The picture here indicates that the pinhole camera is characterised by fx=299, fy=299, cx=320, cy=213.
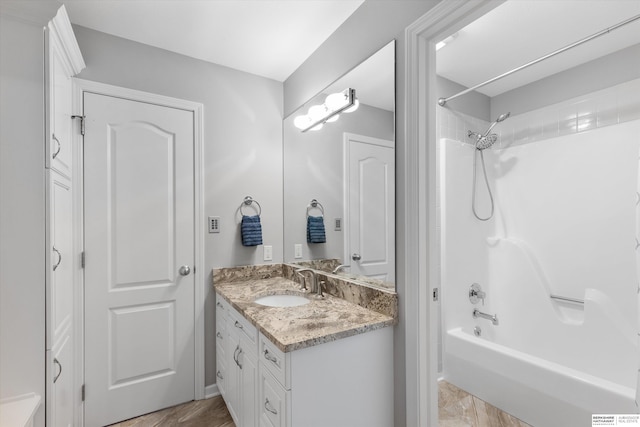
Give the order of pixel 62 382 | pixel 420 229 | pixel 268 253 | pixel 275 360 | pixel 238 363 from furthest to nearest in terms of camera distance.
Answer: pixel 268 253 < pixel 238 363 < pixel 62 382 < pixel 420 229 < pixel 275 360

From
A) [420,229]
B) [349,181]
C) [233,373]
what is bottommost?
[233,373]

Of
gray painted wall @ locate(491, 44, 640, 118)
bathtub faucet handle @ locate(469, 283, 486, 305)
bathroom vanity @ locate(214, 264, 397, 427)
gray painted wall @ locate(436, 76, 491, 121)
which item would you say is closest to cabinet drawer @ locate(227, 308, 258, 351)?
bathroom vanity @ locate(214, 264, 397, 427)

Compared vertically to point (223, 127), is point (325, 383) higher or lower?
lower

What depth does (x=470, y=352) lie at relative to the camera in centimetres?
217

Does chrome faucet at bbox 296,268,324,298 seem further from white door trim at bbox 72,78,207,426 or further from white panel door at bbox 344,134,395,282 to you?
white door trim at bbox 72,78,207,426

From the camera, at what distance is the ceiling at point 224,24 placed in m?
1.71

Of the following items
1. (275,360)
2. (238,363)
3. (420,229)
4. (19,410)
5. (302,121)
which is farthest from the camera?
(302,121)

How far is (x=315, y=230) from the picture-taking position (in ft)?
7.27

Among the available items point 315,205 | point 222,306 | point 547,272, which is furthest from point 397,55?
point 547,272

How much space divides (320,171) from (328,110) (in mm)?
418

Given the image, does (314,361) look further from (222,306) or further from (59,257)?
(59,257)

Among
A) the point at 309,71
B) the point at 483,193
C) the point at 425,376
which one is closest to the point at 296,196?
the point at 309,71

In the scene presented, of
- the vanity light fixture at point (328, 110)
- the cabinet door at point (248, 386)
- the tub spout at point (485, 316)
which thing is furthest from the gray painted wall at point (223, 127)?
the tub spout at point (485, 316)

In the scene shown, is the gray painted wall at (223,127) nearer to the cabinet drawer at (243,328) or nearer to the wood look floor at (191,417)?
the wood look floor at (191,417)
